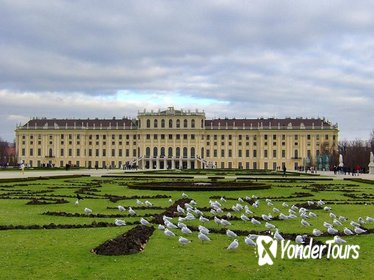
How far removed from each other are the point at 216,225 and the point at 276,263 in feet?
14.8

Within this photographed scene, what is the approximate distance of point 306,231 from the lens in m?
13.1

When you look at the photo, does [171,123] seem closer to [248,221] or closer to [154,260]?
[248,221]

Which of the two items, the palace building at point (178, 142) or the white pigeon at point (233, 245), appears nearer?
the white pigeon at point (233, 245)

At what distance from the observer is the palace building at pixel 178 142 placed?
4316 inches

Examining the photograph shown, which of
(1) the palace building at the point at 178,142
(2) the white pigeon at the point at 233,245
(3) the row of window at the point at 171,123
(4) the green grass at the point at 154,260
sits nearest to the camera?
A: (4) the green grass at the point at 154,260

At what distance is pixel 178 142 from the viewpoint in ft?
364

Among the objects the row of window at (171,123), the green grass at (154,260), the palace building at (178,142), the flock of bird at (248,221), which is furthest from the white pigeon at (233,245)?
the row of window at (171,123)

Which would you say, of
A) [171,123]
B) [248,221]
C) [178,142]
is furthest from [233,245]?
[171,123]

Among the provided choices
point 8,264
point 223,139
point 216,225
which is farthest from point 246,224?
point 223,139

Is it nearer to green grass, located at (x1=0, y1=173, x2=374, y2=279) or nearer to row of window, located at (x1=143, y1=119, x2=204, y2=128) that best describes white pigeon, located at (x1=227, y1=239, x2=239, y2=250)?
green grass, located at (x1=0, y1=173, x2=374, y2=279)

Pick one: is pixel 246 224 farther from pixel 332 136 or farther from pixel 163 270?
pixel 332 136

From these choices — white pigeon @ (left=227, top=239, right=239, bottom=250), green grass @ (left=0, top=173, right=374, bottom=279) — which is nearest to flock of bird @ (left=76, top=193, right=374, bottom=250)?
white pigeon @ (left=227, top=239, right=239, bottom=250)

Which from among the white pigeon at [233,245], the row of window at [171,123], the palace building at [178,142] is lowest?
the white pigeon at [233,245]

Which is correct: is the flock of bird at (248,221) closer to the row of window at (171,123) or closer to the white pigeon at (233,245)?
the white pigeon at (233,245)
